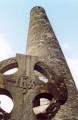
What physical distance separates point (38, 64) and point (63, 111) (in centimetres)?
396

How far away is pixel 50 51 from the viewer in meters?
10.4

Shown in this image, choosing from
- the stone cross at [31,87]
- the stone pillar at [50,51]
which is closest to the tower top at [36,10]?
the stone pillar at [50,51]

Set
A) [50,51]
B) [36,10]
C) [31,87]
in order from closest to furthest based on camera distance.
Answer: [31,87], [50,51], [36,10]

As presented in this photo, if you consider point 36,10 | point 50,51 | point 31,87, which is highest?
point 36,10

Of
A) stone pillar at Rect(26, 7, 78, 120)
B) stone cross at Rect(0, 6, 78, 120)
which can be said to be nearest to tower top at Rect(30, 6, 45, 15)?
stone pillar at Rect(26, 7, 78, 120)

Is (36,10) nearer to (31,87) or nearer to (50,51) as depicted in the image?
(50,51)

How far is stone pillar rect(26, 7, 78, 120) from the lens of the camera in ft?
28.6

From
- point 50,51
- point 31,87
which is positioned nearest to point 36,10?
point 50,51

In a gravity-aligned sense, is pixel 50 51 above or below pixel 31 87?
above

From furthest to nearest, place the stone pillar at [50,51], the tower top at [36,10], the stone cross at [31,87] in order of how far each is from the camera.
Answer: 1. the tower top at [36,10]
2. the stone pillar at [50,51]
3. the stone cross at [31,87]

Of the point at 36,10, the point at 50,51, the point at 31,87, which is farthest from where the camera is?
the point at 36,10

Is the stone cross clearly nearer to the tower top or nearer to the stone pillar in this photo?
the stone pillar

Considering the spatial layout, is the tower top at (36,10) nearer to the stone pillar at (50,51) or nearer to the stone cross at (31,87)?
the stone pillar at (50,51)

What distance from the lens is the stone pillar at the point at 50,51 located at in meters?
8.72
